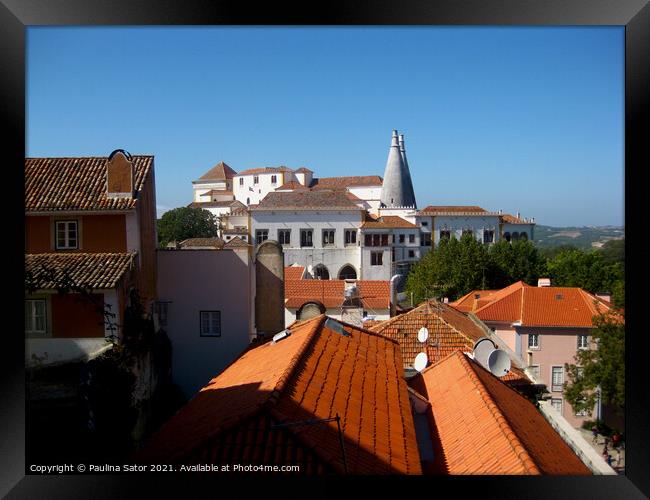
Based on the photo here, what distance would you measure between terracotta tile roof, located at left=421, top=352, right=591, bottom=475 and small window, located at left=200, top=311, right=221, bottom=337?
91.1 inches

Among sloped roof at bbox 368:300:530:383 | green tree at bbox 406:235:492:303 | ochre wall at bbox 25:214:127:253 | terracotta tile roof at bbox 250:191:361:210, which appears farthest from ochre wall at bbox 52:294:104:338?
terracotta tile roof at bbox 250:191:361:210

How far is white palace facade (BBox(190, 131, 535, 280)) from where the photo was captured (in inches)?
1019

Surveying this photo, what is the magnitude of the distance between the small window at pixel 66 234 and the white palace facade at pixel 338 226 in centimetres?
1759

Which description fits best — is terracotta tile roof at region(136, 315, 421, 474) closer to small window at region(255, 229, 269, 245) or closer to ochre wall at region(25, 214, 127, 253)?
ochre wall at region(25, 214, 127, 253)

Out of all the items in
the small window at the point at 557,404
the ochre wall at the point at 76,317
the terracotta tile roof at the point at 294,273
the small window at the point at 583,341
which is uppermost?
the ochre wall at the point at 76,317

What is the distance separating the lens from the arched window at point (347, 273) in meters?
27.2

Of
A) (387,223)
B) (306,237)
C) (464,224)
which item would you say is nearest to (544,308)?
(306,237)

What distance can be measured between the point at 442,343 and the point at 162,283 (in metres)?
3.72

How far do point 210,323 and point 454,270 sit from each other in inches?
640

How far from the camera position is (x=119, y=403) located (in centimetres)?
574

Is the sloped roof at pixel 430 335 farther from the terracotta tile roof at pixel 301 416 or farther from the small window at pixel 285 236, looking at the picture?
the small window at pixel 285 236

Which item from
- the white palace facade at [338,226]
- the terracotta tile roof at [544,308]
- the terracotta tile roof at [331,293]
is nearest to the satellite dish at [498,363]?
the terracotta tile roof at [544,308]
